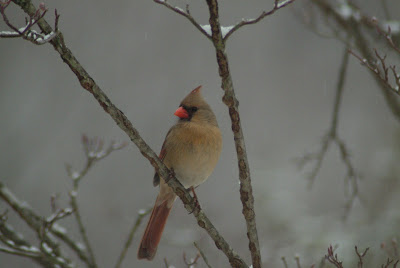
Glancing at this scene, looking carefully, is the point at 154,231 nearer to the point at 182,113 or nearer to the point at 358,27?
the point at 182,113

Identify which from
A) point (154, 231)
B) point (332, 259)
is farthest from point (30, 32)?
point (154, 231)

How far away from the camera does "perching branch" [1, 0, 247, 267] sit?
6.59ft

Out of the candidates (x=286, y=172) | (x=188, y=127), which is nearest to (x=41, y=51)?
(x=286, y=172)

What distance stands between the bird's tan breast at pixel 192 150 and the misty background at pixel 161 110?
1911mm

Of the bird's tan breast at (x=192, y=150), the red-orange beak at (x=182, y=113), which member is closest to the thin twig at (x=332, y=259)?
the bird's tan breast at (x=192, y=150)

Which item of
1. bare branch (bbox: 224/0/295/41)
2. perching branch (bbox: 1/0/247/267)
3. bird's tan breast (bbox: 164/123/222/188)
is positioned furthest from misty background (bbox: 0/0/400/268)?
bare branch (bbox: 224/0/295/41)

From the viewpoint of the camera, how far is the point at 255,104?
8117 millimetres

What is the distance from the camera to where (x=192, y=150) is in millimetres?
3432

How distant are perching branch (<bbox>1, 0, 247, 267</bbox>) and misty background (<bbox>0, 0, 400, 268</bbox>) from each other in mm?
2793

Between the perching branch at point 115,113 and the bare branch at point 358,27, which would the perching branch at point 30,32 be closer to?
the perching branch at point 115,113

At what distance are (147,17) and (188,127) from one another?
4861mm

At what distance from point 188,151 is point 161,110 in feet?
12.8

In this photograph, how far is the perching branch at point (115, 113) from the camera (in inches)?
79.0

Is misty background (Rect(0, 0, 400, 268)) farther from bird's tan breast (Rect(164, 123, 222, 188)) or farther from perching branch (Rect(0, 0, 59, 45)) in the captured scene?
perching branch (Rect(0, 0, 59, 45))
